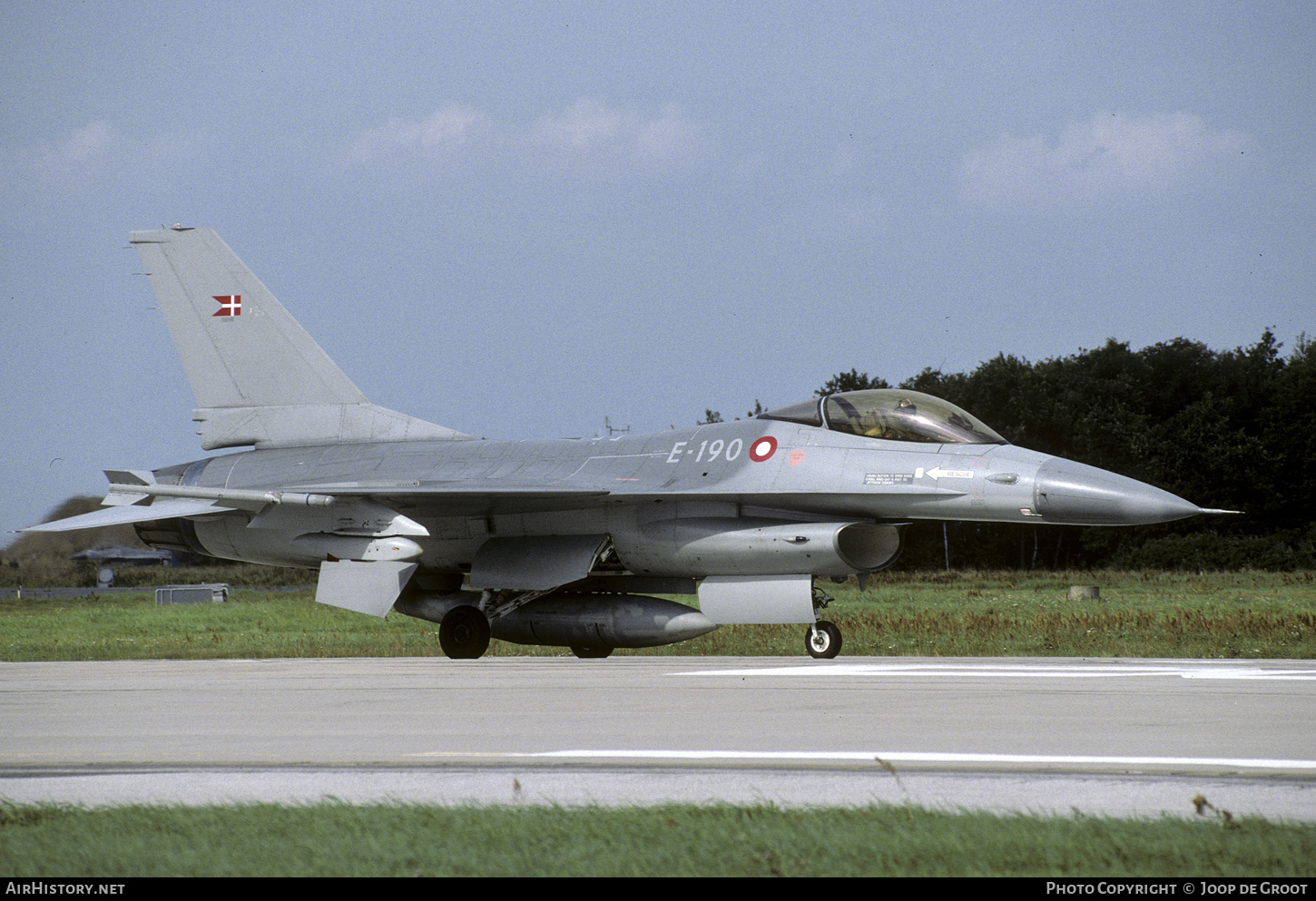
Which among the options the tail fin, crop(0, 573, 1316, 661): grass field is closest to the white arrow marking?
crop(0, 573, 1316, 661): grass field

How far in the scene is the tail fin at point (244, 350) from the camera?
1847cm

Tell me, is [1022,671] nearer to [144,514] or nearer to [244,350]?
[144,514]

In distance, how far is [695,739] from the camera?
23.3ft

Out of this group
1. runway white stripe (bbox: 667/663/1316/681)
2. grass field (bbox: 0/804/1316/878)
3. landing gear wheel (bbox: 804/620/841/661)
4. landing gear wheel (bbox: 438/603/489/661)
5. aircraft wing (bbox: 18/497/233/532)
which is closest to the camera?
grass field (bbox: 0/804/1316/878)

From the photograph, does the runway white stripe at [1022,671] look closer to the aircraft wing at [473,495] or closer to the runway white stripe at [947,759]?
the aircraft wing at [473,495]

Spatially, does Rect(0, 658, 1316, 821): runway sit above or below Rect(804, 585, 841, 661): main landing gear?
above

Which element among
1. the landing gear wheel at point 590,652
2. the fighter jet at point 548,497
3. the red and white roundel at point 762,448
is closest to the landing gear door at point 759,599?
the fighter jet at point 548,497

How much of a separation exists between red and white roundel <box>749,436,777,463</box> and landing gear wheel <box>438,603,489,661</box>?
4.18m

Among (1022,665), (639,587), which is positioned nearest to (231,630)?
(639,587)

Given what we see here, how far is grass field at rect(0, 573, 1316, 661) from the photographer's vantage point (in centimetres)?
1617

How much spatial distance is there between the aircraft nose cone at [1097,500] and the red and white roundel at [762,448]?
2936mm

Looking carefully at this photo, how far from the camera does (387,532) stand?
50.5 feet

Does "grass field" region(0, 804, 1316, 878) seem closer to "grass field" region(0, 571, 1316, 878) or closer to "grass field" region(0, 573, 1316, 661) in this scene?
"grass field" region(0, 571, 1316, 878)
